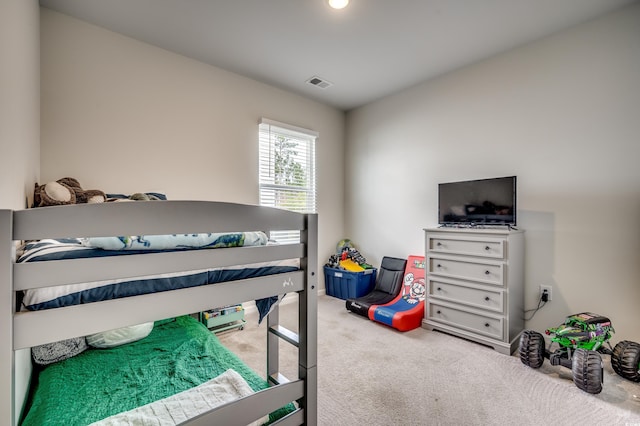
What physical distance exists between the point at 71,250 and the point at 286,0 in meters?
2.15

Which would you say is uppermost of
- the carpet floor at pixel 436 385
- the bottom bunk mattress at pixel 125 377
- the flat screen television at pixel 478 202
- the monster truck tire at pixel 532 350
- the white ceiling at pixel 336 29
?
the white ceiling at pixel 336 29

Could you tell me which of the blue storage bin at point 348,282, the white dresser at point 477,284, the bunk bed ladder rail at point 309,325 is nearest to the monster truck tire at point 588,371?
the white dresser at point 477,284

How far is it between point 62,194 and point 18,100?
2.13 feet

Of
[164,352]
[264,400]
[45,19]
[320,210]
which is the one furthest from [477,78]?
[45,19]

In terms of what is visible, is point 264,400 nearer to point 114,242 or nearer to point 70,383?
point 114,242

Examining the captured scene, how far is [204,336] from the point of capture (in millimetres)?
1750

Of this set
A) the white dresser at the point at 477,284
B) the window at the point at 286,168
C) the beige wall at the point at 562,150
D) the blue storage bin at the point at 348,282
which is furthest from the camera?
the blue storage bin at the point at 348,282

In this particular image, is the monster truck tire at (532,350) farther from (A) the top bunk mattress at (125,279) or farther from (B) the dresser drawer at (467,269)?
(A) the top bunk mattress at (125,279)

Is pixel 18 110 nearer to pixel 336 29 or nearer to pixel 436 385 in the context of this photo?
pixel 336 29

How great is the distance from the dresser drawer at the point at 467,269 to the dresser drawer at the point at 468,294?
0.08m

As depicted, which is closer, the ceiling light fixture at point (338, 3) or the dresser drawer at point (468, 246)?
the ceiling light fixture at point (338, 3)

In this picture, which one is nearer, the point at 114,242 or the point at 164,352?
the point at 114,242

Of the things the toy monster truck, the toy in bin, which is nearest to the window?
the toy in bin

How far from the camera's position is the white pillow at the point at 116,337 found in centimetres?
164
